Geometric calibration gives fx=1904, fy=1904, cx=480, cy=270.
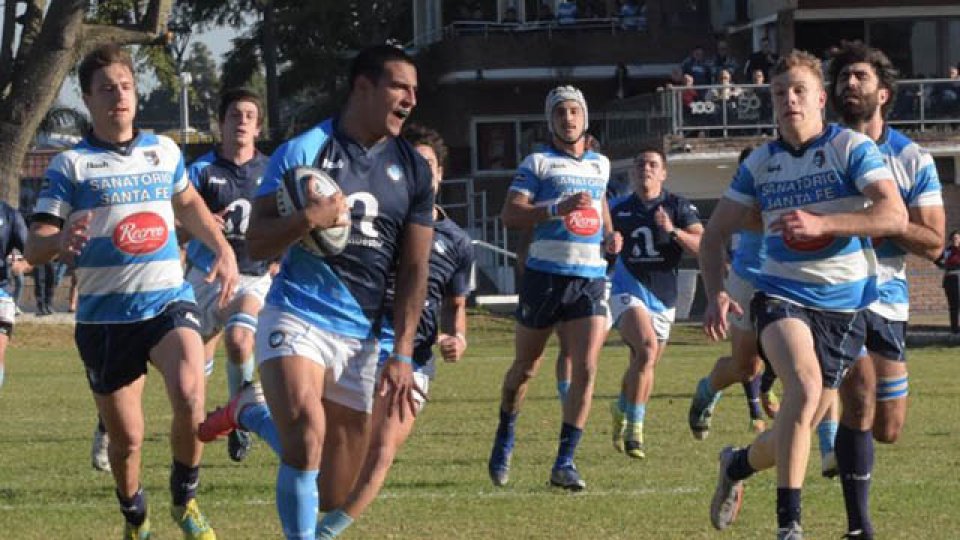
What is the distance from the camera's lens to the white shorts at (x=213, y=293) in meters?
12.9

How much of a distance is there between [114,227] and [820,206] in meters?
3.36

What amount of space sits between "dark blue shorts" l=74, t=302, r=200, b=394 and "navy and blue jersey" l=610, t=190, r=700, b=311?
574 cm

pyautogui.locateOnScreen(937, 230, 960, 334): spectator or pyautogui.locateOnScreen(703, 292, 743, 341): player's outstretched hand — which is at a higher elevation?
pyautogui.locateOnScreen(703, 292, 743, 341): player's outstretched hand

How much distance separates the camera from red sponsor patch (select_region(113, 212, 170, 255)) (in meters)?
9.21

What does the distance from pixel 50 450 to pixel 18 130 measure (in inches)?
903

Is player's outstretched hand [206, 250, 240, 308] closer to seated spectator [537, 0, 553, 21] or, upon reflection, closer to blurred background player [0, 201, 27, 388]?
blurred background player [0, 201, 27, 388]

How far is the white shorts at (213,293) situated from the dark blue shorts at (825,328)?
4.95m

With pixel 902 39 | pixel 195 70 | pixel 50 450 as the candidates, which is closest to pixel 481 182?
pixel 902 39

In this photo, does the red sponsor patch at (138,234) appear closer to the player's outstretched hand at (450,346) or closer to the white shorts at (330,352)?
the player's outstretched hand at (450,346)

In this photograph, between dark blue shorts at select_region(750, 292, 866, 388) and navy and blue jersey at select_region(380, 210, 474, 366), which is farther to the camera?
navy and blue jersey at select_region(380, 210, 474, 366)

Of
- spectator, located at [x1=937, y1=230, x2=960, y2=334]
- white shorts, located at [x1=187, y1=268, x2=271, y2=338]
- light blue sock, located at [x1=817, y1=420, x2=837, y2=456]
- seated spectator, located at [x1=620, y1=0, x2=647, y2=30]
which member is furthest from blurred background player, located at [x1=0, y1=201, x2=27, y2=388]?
seated spectator, located at [x1=620, y1=0, x2=647, y2=30]

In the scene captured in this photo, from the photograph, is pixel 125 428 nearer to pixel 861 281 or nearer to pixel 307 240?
pixel 307 240

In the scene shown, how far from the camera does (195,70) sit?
510ft

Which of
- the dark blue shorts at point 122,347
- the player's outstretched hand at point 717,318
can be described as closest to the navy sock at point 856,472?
the player's outstretched hand at point 717,318
